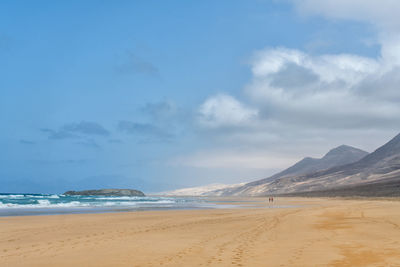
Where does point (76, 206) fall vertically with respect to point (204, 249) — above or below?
above

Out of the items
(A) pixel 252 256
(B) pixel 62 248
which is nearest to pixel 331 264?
(A) pixel 252 256

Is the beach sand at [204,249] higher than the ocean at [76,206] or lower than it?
lower

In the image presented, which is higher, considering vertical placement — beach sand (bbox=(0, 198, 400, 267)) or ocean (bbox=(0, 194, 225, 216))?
ocean (bbox=(0, 194, 225, 216))

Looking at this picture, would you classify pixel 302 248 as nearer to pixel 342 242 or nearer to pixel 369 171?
pixel 342 242

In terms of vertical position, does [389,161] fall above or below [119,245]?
above

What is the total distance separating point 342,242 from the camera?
47.0ft

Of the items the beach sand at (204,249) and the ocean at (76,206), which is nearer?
the beach sand at (204,249)

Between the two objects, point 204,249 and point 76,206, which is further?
point 76,206

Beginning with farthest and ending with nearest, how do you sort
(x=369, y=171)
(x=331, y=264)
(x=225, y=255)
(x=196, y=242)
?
1. (x=369, y=171)
2. (x=196, y=242)
3. (x=225, y=255)
4. (x=331, y=264)

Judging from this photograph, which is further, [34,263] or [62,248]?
[62,248]

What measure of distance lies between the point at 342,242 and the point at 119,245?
8503 mm

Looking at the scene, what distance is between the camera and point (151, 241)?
15812mm

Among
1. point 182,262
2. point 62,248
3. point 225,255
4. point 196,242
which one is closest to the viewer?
point 182,262

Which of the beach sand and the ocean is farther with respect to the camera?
the ocean
